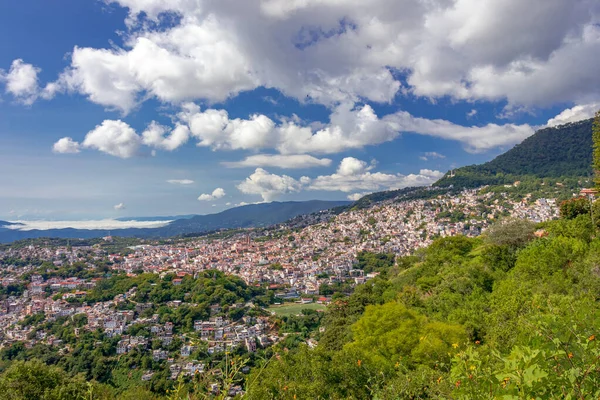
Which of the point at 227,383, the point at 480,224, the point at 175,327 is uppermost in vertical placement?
the point at 227,383

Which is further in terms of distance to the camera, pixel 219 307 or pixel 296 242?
pixel 296 242

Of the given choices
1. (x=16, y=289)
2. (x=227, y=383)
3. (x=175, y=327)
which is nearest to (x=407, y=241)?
(x=175, y=327)

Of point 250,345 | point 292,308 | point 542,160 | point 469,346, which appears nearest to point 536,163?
point 542,160

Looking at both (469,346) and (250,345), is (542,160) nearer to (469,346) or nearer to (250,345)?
(250,345)

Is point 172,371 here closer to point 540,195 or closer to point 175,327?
point 175,327

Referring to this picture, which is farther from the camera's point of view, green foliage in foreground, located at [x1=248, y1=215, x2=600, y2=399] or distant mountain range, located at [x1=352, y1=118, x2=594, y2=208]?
distant mountain range, located at [x1=352, y1=118, x2=594, y2=208]

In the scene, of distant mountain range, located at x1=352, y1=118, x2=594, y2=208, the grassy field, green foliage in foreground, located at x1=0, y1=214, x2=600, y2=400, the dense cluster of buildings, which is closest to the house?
the dense cluster of buildings

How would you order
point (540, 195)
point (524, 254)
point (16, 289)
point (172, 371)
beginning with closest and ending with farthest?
point (524, 254)
point (172, 371)
point (16, 289)
point (540, 195)

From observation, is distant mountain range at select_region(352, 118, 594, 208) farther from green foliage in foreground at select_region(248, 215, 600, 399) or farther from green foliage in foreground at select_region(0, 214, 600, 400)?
green foliage in foreground at select_region(0, 214, 600, 400)
